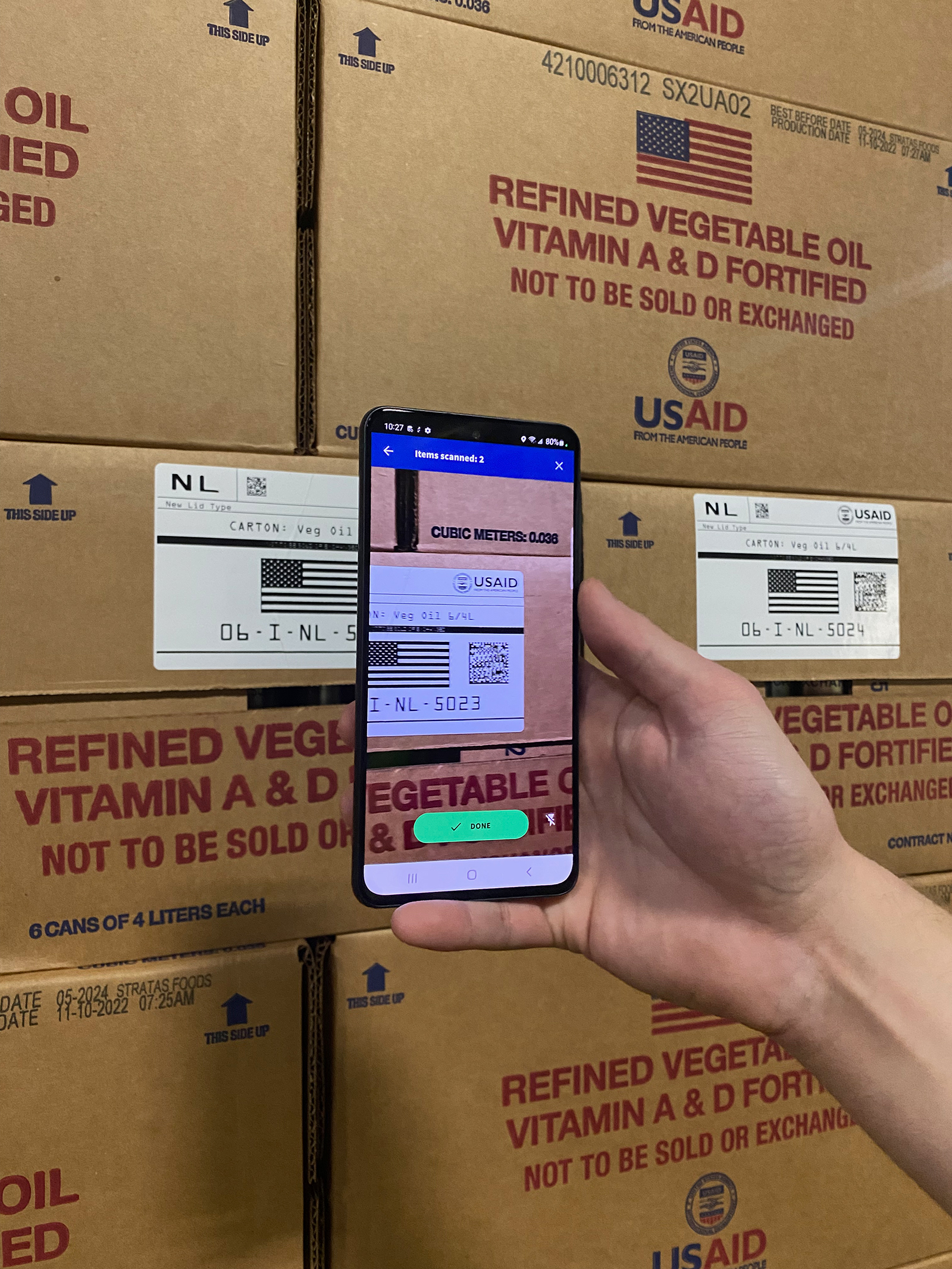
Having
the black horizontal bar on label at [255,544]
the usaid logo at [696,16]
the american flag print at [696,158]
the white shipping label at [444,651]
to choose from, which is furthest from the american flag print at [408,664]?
the usaid logo at [696,16]

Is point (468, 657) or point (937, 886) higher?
point (468, 657)

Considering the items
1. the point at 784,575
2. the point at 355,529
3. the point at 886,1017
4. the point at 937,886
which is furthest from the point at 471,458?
the point at 937,886

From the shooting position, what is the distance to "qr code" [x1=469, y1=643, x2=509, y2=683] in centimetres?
50

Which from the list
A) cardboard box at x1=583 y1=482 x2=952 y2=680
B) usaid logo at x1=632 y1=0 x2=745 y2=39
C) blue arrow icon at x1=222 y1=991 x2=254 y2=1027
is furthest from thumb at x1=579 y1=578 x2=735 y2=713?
usaid logo at x1=632 y1=0 x2=745 y2=39

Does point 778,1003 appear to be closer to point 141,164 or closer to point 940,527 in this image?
point 940,527

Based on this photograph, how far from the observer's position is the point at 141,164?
504mm

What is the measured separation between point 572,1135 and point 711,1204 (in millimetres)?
149

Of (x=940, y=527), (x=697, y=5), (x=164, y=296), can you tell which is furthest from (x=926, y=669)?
(x=164, y=296)

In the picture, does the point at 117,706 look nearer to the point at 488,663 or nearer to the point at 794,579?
the point at 488,663

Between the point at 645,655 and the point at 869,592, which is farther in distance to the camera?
the point at 869,592

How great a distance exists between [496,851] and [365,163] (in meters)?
0.48

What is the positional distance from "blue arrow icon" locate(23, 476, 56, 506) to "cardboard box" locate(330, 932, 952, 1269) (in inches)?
14.2

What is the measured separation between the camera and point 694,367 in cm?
64

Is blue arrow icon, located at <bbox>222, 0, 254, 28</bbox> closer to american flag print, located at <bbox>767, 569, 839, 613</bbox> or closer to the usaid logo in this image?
the usaid logo
